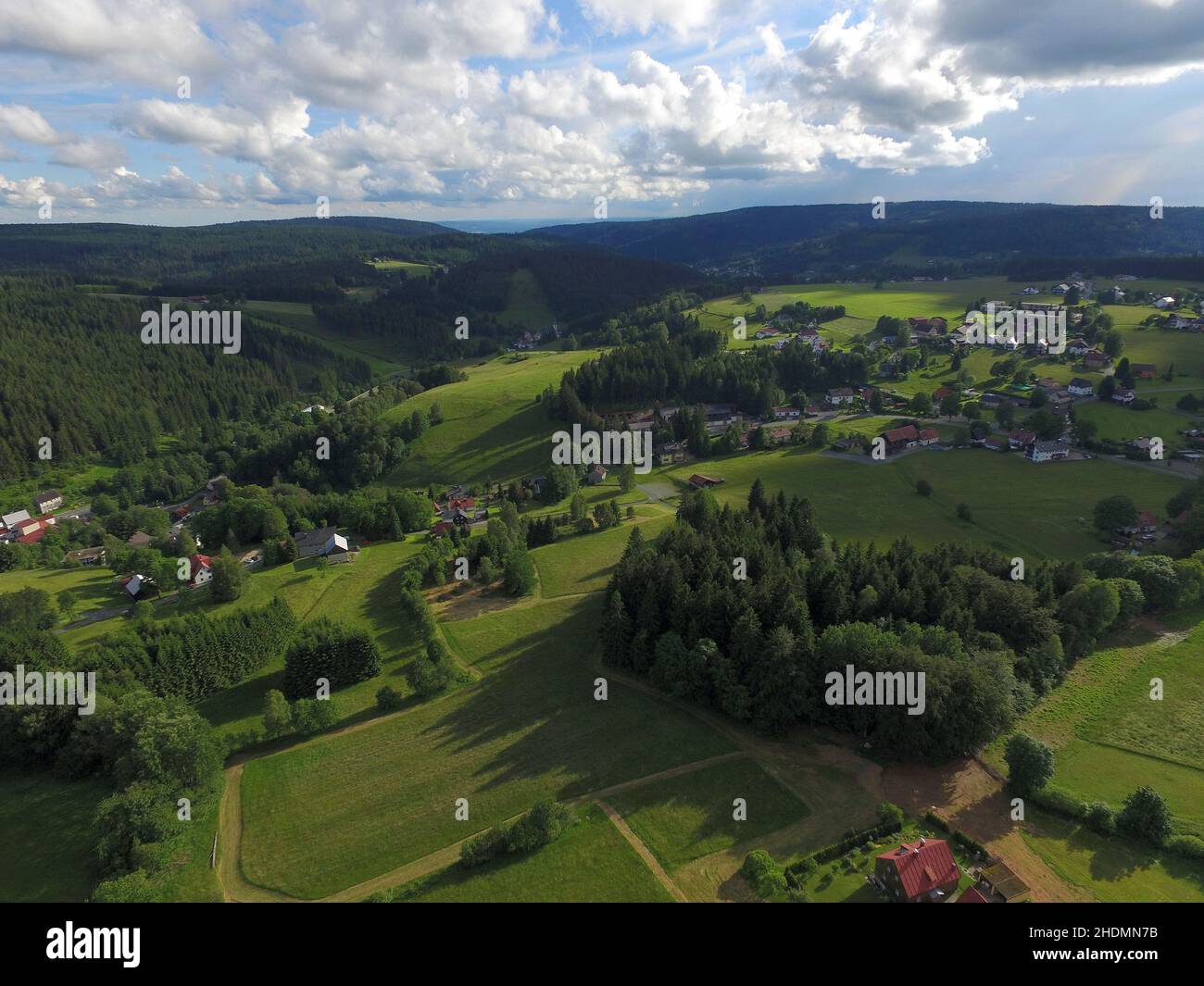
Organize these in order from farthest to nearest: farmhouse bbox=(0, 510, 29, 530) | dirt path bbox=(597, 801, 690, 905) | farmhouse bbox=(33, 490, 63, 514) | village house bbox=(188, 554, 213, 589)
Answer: farmhouse bbox=(33, 490, 63, 514) < farmhouse bbox=(0, 510, 29, 530) < village house bbox=(188, 554, 213, 589) < dirt path bbox=(597, 801, 690, 905)

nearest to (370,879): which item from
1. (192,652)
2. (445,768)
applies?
(445,768)

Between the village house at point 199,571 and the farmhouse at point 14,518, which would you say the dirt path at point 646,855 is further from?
the farmhouse at point 14,518

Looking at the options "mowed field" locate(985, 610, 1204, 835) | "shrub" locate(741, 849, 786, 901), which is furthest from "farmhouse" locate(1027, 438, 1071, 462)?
"shrub" locate(741, 849, 786, 901)

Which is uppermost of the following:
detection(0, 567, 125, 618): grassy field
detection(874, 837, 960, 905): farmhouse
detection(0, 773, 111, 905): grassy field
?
detection(0, 567, 125, 618): grassy field

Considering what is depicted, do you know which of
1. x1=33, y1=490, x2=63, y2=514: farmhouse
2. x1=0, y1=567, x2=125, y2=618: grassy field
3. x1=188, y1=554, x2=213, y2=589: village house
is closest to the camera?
x1=0, y1=567, x2=125, y2=618: grassy field

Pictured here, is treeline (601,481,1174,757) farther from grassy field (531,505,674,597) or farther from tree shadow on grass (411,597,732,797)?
grassy field (531,505,674,597)

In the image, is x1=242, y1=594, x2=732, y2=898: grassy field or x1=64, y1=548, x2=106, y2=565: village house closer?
x1=242, y1=594, x2=732, y2=898: grassy field

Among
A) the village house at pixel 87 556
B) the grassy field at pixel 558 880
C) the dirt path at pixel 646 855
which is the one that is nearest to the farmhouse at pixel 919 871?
the dirt path at pixel 646 855
